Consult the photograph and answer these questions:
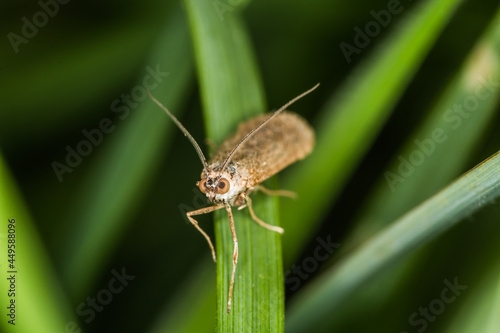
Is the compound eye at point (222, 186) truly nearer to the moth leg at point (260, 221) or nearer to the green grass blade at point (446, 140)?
the moth leg at point (260, 221)

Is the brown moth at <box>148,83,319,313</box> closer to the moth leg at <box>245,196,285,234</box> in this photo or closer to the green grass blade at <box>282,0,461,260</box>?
the moth leg at <box>245,196,285,234</box>

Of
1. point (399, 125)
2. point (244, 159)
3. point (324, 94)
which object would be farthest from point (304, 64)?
point (244, 159)

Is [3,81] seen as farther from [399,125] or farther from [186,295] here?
[399,125]
